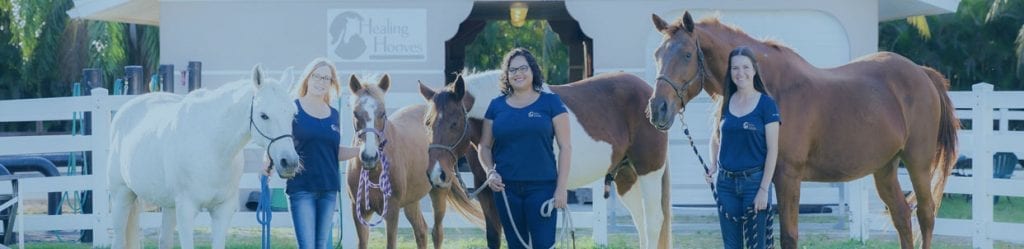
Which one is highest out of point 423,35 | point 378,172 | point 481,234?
point 423,35

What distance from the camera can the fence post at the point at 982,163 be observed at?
969 cm

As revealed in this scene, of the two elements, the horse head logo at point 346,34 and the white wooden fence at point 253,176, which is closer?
the white wooden fence at point 253,176

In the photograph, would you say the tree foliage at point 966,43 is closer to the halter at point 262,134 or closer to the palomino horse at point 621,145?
the palomino horse at point 621,145

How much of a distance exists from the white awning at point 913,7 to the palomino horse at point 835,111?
5.99 m

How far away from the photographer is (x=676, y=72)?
6.88 m

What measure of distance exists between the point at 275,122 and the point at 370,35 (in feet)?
24.3

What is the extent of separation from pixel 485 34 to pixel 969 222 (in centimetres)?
2035

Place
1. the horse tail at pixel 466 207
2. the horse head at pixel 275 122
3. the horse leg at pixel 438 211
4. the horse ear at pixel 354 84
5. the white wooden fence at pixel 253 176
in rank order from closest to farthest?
1. the horse head at pixel 275 122
2. the horse ear at pixel 354 84
3. the horse leg at pixel 438 211
4. the horse tail at pixel 466 207
5. the white wooden fence at pixel 253 176

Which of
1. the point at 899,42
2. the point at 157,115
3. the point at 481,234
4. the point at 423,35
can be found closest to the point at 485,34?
the point at 899,42

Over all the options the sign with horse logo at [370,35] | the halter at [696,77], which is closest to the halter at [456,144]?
the halter at [696,77]

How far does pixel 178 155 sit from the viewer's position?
6.91 meters

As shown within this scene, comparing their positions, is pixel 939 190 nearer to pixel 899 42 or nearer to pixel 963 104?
pixel 963 104

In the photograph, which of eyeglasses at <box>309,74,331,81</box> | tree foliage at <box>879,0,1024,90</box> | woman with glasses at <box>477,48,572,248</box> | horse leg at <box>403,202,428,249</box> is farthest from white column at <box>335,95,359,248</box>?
tree foliage at <box>879,0,1024,90</box>

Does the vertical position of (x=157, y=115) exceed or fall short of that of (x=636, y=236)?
it exceeds it
